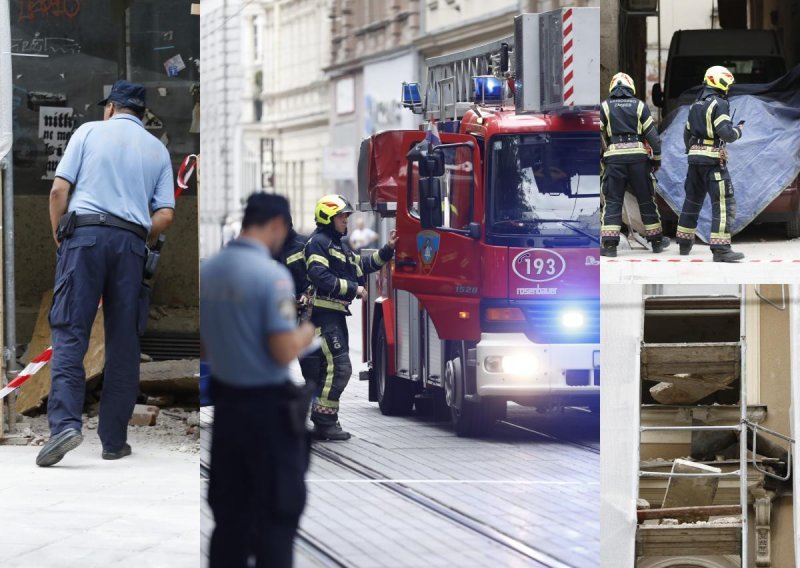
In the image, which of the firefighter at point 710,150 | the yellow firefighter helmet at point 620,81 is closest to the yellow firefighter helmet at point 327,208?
the yellow firefighter helmet at point 620,81

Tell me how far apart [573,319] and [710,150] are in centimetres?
645

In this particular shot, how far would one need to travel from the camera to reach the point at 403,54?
3.79 meters

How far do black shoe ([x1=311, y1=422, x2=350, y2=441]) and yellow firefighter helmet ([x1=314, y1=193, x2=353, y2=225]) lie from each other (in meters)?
0.46

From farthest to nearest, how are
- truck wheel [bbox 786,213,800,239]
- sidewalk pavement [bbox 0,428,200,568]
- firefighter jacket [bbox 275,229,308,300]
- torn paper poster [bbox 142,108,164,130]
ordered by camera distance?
truck wheel [bbox 786,213,800,239] < torn paper poster [bbox 142,108,164,130] < sidewalk pavement [bbox 0,428,200,568] < firefighter jacket [bbox 275,229,308,300]

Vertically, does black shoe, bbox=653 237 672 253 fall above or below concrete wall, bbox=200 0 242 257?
below

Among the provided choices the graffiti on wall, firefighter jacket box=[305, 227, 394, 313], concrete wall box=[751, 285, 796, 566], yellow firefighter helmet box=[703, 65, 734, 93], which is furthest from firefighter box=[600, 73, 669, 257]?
firefighter jacket box=[305, 227, 394, 313]

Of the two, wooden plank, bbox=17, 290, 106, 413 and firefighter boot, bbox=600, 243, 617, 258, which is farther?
wooden plank, bbox=17, 290, 106, 413

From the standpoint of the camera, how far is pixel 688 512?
811 cm

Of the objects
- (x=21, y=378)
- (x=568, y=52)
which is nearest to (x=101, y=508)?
(x=21, y=378)

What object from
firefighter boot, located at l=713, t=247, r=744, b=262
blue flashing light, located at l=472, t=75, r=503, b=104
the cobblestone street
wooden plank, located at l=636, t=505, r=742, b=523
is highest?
blue flashing light, located at l=472, t=75, r=503, b=104

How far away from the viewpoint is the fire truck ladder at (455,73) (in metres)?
3.75

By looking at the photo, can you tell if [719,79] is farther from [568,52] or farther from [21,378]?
[568,52]

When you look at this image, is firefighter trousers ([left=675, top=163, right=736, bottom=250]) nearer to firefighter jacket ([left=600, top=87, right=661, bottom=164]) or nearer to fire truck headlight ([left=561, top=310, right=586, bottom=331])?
firefighter jacket ([left=600, top=87, right=661, bottom=164])

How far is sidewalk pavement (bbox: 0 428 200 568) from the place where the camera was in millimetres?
5180
